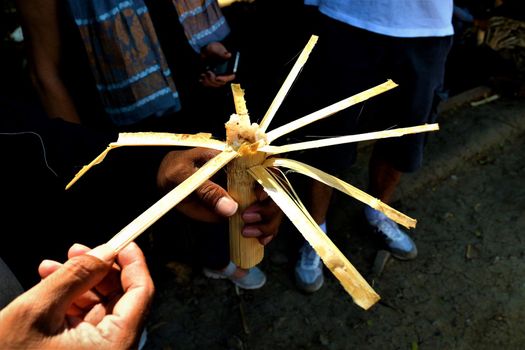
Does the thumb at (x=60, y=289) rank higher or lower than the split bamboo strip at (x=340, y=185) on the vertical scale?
higher

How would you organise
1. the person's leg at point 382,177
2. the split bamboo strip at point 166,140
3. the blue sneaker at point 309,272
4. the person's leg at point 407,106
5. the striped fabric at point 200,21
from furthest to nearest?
the person's leg at point 382,177, the blue sneaker at point 309,272, the person's leg at point 407,106, the striped fabric at point 200,21, the split bamboo strip at point 166,140

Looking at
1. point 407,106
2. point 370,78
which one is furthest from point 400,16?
point 407,106

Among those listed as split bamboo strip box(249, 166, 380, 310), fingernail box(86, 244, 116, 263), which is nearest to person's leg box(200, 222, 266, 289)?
split bamboo strip box(249, 166, 380, 310)

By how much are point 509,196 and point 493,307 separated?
1.04 metres

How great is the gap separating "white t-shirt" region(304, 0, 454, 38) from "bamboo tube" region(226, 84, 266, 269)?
38.9 inches

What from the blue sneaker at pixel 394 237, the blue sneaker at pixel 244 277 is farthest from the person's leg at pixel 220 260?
the blue sneaker at pixel 394 237

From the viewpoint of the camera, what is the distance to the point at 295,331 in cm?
231

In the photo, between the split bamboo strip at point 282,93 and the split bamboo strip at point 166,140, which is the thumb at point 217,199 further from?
the split bamboo strip at point 282,93

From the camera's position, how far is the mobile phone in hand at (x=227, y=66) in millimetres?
2189

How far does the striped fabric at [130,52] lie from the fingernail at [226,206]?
0.78 m

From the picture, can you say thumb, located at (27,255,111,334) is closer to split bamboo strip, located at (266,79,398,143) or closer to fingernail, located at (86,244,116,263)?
fingernail, located at (86,244,116,263)

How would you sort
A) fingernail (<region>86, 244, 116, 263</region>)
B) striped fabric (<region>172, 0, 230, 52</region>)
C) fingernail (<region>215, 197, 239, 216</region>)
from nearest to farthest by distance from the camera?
fingernail (<region>86, 244, 116, 263</region>)
fingernail (<region>215, 197, 239, 216</region>)
striped fabric (<region>172, 0, 230, 52</region>)

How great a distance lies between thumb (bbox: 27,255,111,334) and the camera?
0.79 metres

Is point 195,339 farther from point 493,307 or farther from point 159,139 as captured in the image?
point 493,307
